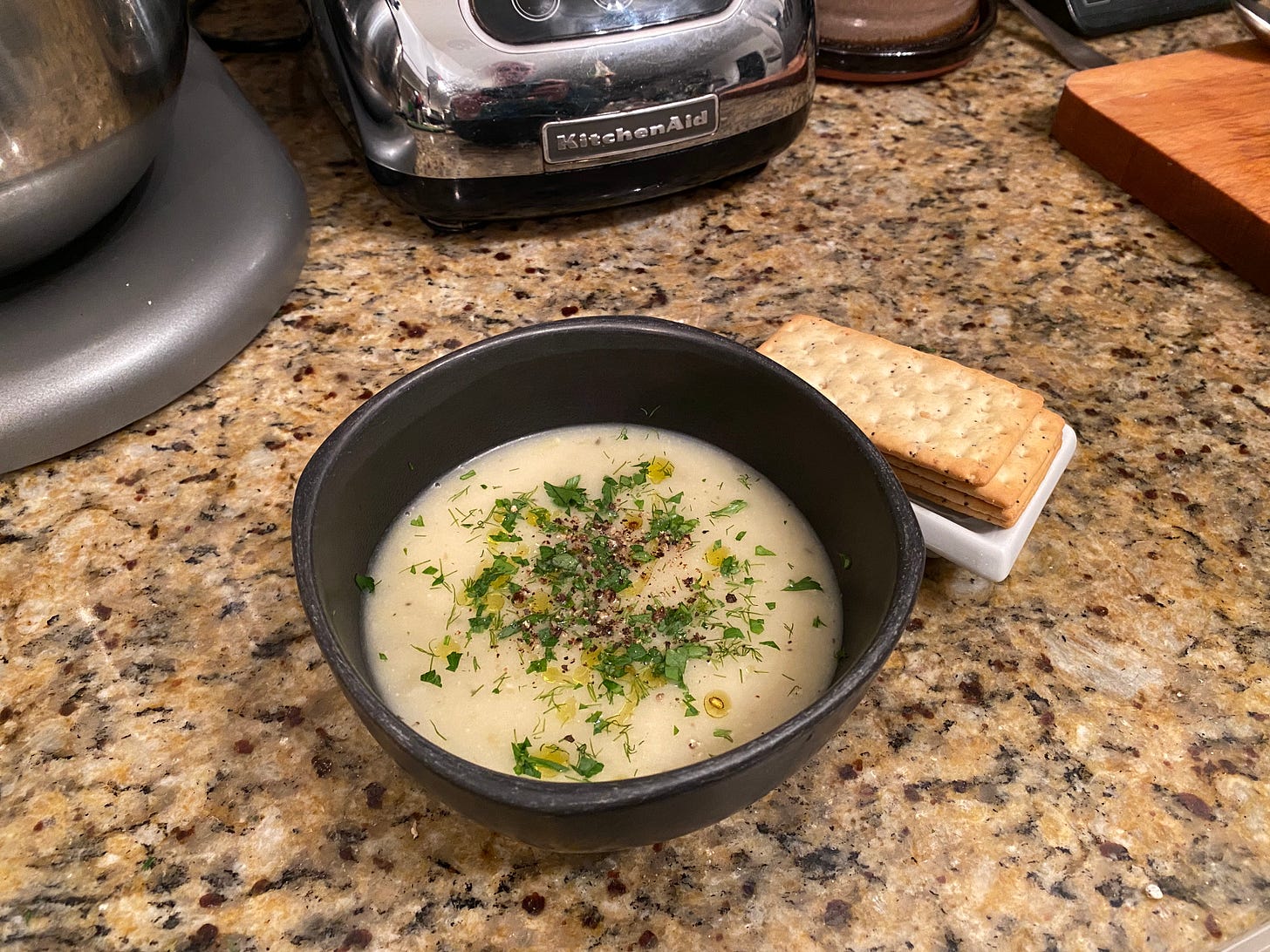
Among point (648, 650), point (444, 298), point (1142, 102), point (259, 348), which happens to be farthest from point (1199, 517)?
point (259, 348)

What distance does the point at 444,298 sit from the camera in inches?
41.3

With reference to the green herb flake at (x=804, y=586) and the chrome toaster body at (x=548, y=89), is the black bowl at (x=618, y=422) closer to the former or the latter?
the green herb flake at (x=804, y=586)

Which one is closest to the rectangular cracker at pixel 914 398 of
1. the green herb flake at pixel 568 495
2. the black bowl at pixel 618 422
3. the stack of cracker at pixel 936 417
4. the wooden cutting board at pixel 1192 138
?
the stack of cracker at pixel 936 417

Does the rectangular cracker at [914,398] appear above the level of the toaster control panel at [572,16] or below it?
below

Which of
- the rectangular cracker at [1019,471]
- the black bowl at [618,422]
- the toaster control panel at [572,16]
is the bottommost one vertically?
the rectangular cracker at [1019,471]

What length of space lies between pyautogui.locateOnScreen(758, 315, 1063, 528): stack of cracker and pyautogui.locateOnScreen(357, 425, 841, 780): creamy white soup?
0.36 ft

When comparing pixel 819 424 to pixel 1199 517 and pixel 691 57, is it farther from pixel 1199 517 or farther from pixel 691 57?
pixel 691 57

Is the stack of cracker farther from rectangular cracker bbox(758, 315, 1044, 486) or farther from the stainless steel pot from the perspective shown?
the stainless steel pot

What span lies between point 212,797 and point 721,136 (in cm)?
80

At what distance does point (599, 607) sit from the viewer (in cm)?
67

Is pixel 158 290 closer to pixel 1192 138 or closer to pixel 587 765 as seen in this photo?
pixel 587 765

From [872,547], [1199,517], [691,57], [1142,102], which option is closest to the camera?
[872,547]

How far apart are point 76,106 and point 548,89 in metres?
0.41

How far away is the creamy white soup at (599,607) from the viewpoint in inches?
23.6
